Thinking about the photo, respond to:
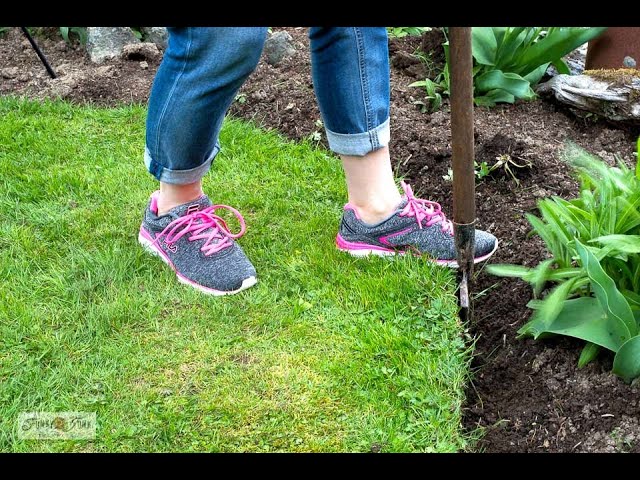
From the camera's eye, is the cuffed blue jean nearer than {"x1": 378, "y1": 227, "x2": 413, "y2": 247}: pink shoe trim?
Yes

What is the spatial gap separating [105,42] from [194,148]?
89.2 inches

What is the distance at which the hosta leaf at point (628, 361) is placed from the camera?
1737mm

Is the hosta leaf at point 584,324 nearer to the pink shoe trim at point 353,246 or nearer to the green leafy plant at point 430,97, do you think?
the pink shoe trim at point 353,246

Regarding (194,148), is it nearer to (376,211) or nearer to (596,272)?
(376,211)

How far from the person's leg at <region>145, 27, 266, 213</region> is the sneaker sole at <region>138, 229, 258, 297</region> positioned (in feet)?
1.01

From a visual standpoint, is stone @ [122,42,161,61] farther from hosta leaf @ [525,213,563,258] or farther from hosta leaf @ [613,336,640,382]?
hosta leaf @ [613,336,640,382]

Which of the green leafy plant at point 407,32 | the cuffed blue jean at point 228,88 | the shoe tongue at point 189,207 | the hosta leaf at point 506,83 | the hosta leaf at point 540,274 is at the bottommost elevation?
the hosta leaf at point 506,83

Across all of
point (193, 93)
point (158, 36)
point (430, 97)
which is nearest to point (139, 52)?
point (158, 36)

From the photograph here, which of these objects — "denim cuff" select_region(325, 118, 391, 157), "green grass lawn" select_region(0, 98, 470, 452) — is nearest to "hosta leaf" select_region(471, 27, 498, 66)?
"green grass lawn" select_region(0, 98, 470, 452)

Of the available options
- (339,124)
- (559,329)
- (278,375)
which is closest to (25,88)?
A: (339,124)

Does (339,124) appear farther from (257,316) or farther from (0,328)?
(0,328)

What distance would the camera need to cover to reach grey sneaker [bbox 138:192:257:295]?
7.89 feet

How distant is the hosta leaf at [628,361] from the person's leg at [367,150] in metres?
0.70

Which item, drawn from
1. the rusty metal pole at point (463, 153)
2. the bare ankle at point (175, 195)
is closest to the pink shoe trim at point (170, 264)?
the bare ankle at point (175, 195)
